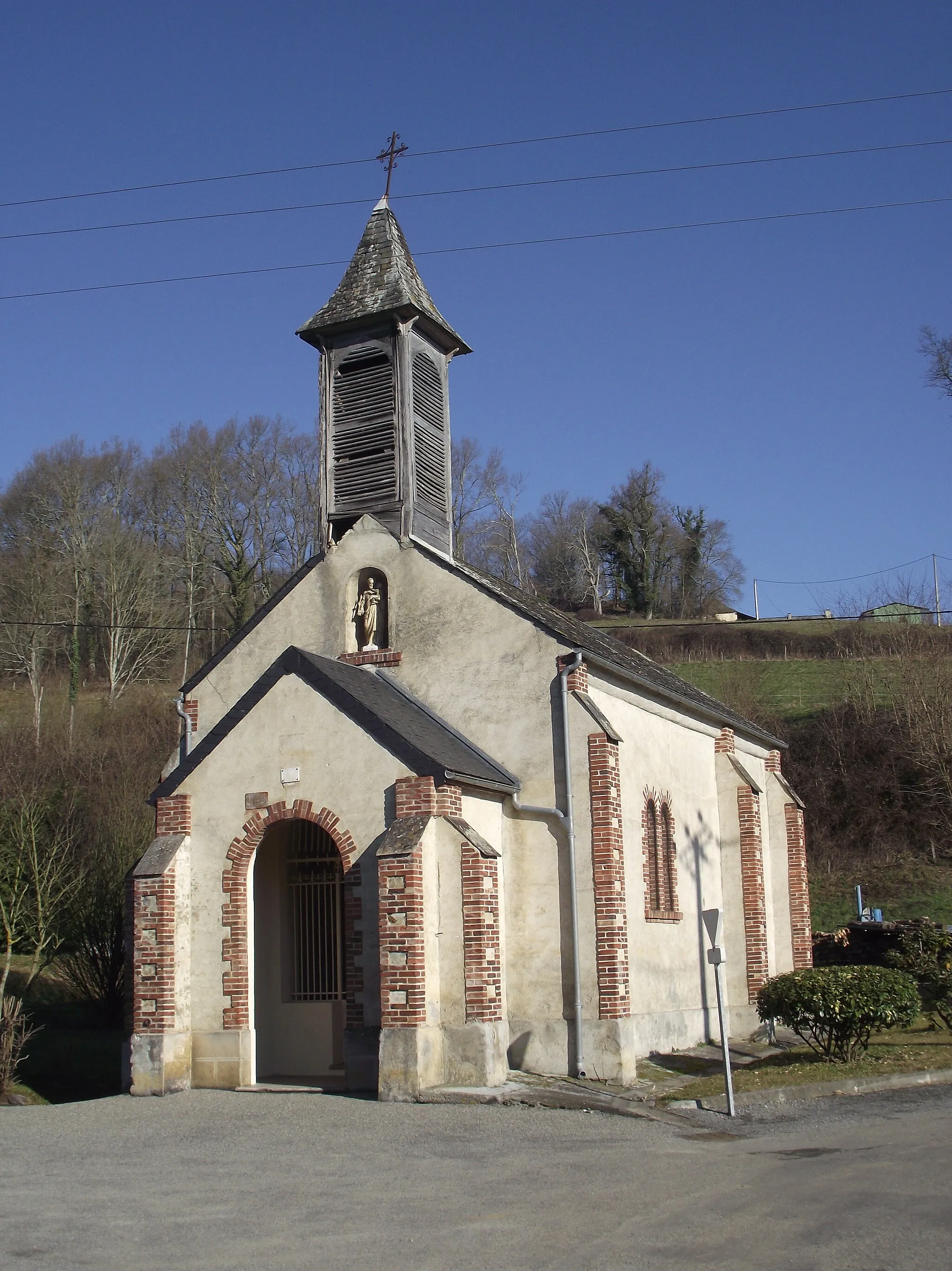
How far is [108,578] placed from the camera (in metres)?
44.3

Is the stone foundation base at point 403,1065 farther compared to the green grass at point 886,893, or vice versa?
the green grass at point 886,893

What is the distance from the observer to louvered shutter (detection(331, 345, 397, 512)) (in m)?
18.9

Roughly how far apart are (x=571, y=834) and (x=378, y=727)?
3157 mm

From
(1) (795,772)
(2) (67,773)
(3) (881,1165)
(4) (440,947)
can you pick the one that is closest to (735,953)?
(4) (440,947)

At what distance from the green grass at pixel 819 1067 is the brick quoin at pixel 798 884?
646 cm

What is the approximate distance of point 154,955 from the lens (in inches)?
583

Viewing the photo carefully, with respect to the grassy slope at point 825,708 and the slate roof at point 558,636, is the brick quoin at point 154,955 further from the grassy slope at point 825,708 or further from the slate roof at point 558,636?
the grassy slope at point 825,708

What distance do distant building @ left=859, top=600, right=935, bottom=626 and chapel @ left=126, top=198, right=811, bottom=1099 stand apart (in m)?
23.6

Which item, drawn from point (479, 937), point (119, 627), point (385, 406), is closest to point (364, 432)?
point (385, 406)

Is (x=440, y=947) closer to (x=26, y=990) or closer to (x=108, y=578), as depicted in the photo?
(x=26, y=990)

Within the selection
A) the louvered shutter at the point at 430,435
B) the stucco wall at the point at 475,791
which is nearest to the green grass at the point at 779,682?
the stucco wall at the point at 475,791

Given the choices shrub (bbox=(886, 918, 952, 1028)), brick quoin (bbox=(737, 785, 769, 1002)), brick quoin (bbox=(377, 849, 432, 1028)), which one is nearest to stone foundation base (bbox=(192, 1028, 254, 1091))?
brick quoin (bbox=(377, 849, 432, 1028))

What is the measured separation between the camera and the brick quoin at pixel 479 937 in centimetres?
1411

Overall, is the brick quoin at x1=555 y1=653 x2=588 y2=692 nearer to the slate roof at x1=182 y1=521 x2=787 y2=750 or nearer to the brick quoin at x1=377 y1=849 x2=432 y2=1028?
the slate roof at x1=182 y1=521 x2=787 y2=750
